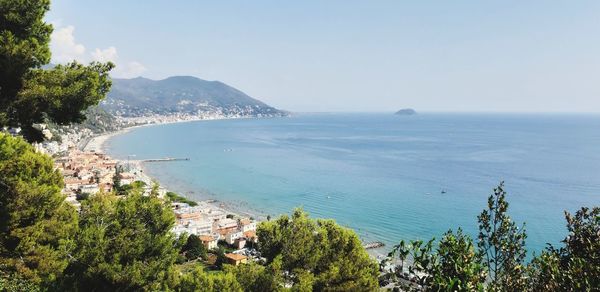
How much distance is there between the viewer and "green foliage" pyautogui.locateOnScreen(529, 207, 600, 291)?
13.1ft

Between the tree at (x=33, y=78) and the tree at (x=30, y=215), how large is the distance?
2.19 feet

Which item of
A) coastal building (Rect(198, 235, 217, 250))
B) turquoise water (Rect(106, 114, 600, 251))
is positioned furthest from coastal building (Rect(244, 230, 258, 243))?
turquoise water (Rect(106, 114, 600, 251))

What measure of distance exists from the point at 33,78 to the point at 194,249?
24.5m

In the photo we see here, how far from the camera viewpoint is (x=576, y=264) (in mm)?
4145

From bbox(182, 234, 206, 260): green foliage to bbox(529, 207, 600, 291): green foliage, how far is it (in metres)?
27.2

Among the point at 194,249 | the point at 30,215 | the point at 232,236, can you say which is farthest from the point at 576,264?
the point at 232,236

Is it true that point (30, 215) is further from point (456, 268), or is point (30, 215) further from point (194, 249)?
point (194, 249)

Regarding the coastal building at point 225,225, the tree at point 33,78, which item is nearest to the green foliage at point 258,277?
the tree at point 33,78

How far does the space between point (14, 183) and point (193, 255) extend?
77.5 ft

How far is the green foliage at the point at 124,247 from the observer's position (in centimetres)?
852

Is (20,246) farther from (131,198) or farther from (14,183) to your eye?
(131,198)

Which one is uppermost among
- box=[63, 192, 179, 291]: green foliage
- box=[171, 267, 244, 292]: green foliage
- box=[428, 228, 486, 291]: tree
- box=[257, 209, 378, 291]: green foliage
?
box=[428, 228, 486, 291]: tree

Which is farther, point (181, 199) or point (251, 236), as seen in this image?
point (181, 199)

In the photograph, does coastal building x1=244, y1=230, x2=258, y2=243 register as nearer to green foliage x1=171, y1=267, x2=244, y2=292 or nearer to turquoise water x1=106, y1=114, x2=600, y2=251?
turquoise water x1=106, y1=114, x2=600, y2=251
